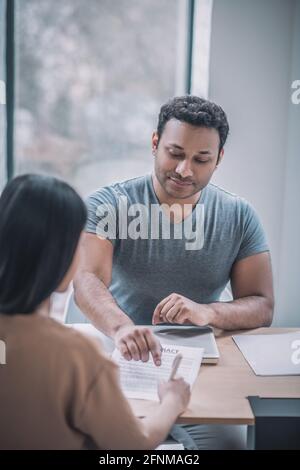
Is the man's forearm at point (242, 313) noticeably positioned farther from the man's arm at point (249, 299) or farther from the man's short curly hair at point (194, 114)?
the man's short curly hair at point (194, 114)

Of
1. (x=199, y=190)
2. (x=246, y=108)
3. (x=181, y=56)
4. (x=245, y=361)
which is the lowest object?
(x=245, y=361)

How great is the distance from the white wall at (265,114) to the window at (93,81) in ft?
1.13

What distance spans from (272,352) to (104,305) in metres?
0.46

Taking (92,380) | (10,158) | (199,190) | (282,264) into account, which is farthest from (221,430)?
(10,158)

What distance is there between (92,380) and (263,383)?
1.60 ft

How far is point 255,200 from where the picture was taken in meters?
2.16

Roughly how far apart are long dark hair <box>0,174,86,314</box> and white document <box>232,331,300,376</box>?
0.59 metres

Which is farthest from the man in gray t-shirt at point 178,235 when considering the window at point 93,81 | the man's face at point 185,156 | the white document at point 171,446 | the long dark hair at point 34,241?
the window at point 93,81

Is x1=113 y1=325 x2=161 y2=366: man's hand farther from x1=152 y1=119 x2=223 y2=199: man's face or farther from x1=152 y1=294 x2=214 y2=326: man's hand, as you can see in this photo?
x1=152 y1=119 x2=223 y2=199: man's face

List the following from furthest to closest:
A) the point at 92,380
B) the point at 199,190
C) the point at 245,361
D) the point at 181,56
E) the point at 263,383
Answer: the point at 181,56
the point at 199,190
the point at 245,361
the point at 263,383
the point at 92,380

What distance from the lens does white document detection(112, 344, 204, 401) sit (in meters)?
1.04

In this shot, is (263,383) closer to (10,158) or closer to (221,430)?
(221,430)

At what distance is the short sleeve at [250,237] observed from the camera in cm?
159

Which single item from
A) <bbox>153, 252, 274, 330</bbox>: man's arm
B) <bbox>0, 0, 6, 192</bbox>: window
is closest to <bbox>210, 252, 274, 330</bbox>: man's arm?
<bbox>153, 252, 274, 330</bbox>: man's arm
